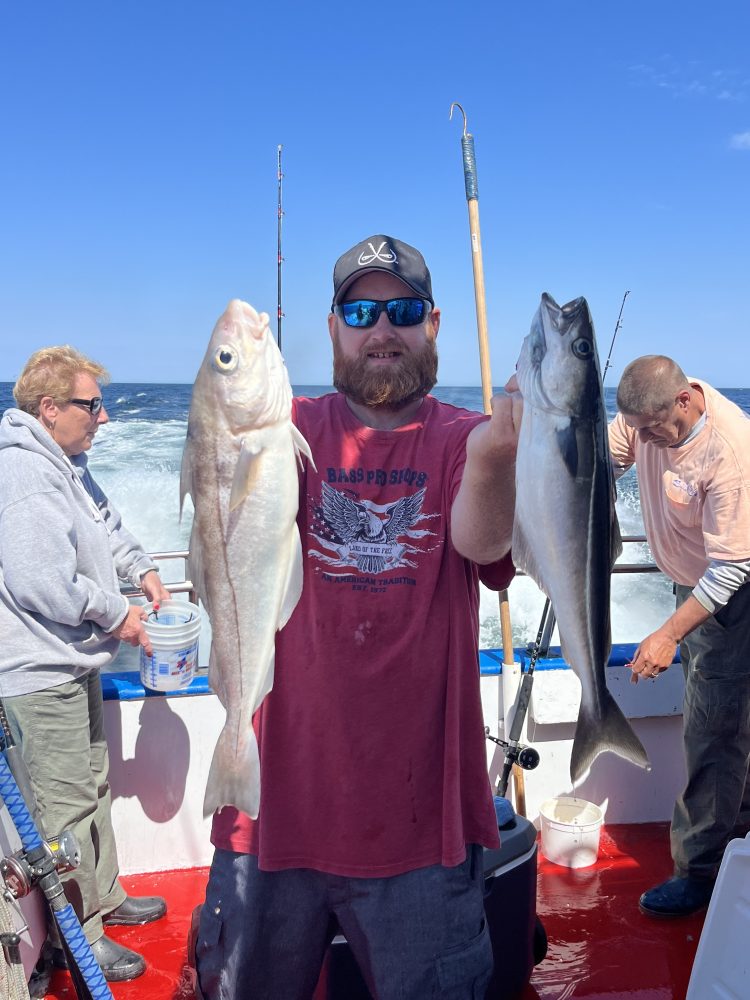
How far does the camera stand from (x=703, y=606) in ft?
11.5

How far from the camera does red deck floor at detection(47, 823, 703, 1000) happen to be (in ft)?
11.1

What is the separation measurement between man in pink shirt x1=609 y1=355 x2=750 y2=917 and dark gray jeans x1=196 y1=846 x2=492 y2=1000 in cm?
185

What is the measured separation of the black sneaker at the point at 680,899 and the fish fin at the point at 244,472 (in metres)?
3.27

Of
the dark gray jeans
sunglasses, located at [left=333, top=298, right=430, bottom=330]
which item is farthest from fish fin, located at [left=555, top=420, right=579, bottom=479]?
the dark gray jeans

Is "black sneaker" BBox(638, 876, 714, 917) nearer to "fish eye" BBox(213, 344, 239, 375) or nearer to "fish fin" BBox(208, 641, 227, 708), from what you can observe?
"fish fin" BBox(208, 641, 227, 708)

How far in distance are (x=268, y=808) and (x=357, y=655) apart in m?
0.51

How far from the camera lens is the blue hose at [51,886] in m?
2.50

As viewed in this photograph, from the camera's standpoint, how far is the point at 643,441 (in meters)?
3.90

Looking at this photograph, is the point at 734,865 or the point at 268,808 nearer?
the point at 268,808

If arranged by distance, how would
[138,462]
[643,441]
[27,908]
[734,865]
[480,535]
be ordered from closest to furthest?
[480,535], [734,865], [27,908], [643,441], [138,462]

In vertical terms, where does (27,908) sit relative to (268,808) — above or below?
below

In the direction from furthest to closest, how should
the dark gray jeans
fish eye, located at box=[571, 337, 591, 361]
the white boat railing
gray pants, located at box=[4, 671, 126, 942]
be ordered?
the white boat railing < gray pants, located at box=[4, 671, 126, 942] < the dark gray jeans < fish eye, located at box=[571, 337, 591, 361]

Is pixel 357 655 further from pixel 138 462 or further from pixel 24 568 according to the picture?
pixel 138 462

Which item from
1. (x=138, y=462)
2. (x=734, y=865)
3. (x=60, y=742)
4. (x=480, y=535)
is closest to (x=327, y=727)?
(x=480, y=535)
